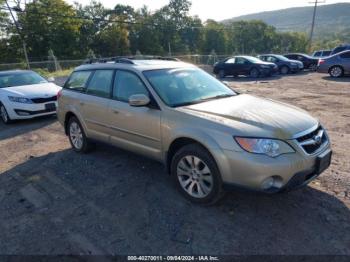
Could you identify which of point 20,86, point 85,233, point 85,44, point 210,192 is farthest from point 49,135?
point 85,44

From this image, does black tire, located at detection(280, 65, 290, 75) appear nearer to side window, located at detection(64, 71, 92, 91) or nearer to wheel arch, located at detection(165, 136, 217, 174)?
side window, located at detection(64, 71, 92, 91)

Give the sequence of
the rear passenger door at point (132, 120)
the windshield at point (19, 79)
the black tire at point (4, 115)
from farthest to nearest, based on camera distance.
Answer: the windshield at point (19, 79), the black tire at point (4, 115), the rear passenger door at point (132, 120)

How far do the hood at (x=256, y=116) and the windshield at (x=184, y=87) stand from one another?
23cm

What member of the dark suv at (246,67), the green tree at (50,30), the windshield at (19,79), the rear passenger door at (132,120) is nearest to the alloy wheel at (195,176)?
the rear passenger door at (132,120)

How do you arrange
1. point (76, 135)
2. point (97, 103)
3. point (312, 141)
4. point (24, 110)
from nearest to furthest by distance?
point (312, 141) → point (97, 103) → point (76, 135) → point (24, 110)

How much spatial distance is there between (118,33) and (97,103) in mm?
57128

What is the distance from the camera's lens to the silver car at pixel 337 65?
A: 16828 millimetres

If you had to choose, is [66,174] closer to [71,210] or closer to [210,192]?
[71,210]

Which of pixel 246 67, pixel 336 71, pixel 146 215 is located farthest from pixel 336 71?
pixel 146 215

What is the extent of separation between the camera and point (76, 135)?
236 inches

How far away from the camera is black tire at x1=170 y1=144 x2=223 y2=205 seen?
11.7 ft

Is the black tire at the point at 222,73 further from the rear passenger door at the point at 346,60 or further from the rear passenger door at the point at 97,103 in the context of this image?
the rear passenger door at the point at 97,103

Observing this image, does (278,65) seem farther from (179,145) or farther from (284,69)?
(179,145)

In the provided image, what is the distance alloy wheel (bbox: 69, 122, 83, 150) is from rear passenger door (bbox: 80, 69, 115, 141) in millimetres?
430
